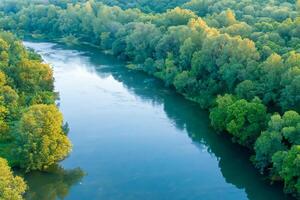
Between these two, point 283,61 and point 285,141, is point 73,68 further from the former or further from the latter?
point 285,141

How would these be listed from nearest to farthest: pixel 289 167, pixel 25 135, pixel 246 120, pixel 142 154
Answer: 1. pixel 289 167
2. pixel 25 135
3. pixel 246 120
4. pixel 142 154

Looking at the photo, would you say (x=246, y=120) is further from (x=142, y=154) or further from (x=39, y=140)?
(x=39, y=140)

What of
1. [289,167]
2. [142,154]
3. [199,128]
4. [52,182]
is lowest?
[52,182]

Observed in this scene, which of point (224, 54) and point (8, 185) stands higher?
point (224, 54)

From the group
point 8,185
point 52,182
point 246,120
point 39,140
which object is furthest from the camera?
point 246,120

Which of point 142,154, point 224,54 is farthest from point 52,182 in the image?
point 224,54

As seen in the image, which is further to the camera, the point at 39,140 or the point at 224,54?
the point at 224,54

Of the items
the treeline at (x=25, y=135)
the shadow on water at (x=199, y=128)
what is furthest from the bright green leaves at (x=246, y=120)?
the treeline at (x=25, y=135)

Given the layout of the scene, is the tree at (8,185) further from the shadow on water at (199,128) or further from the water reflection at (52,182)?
the shadow on water at (199,128)

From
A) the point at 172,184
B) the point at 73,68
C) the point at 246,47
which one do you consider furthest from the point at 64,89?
the point at 172,184
